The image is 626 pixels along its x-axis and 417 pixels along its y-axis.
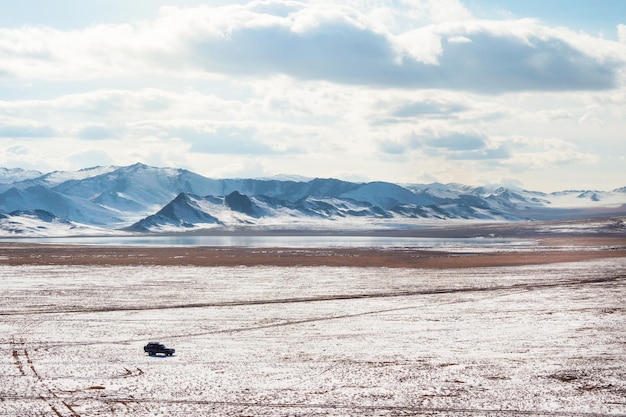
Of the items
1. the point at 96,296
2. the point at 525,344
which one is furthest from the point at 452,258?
the point at 525,344

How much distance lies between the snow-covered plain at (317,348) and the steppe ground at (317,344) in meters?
0.12

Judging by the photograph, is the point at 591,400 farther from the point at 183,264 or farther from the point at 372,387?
the point at 183,264

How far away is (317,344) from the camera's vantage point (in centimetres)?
3631

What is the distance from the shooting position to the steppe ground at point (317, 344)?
25.8 meters

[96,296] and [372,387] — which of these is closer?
[372,387]

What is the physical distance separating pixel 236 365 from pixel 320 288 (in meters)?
29.8

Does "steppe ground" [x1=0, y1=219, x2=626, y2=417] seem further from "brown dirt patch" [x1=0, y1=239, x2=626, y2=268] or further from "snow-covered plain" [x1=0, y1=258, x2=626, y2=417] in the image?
"brown dirt patch" [x1=0, y1=239, x2=626, y2=268]

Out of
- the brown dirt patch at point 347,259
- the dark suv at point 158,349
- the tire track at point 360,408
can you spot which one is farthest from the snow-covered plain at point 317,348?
the brown dirt patch at point 347,259

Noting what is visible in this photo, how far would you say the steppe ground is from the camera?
25797 mm

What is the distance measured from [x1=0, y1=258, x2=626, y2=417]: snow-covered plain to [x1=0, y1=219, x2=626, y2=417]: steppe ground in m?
0.12

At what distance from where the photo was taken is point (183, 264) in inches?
3425

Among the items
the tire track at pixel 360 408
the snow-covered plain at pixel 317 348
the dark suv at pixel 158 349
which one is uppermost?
A: the dark suv at pixel 158 349

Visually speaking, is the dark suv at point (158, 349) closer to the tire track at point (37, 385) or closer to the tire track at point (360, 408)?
the tire track at point (37, 385)

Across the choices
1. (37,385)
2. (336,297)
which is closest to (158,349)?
(37,385)
